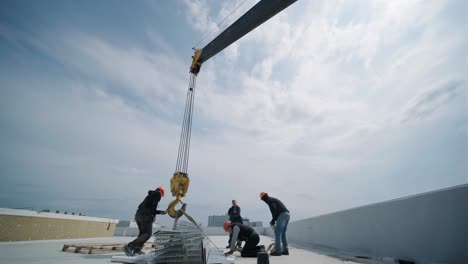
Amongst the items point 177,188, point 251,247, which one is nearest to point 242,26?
point 177,188

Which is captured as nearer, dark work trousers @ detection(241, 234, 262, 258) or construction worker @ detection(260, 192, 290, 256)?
dark work trousers @ detection(241, 234, 262, 258)

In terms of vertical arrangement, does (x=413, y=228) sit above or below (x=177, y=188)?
below

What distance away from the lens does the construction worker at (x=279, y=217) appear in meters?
4.84

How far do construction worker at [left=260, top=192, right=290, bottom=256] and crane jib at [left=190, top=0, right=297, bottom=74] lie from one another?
230 inches

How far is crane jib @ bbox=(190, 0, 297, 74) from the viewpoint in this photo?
22.7 feet

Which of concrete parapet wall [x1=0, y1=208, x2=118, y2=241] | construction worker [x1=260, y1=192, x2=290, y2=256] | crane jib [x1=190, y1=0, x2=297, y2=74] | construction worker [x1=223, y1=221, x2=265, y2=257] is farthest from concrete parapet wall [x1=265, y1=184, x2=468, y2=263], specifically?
concrete parapet wall [x1=0, y1=208, x2=118, y2=241]

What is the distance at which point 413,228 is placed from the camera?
351 centimetres

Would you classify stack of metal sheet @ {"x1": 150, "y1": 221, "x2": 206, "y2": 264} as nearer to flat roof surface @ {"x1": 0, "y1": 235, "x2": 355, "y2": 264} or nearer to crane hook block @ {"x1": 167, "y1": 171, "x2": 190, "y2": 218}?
flat roof surface @ {"x1": 0, "y1": 235, "x2": 355, "y2": 264}

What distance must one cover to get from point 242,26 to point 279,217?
21.8 ft

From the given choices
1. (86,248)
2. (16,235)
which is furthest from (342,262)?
(16,235)

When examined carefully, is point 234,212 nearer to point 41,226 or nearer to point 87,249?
point 87,249

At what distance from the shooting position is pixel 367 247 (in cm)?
462

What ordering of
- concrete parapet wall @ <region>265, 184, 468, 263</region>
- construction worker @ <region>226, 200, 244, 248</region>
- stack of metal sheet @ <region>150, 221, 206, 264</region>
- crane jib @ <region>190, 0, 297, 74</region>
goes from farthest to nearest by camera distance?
1. construction worker @ <region>226, 200, 244, 248</region>
2. crane jib @ <region>190, 0, 297, 74</region>
3. concrete parapet wall @ <region>265, 184, 468, 263</region>
4. stack of metal sheet @ <region>150, 221, 206, 264</region>

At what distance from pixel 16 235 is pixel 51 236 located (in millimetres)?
1252
